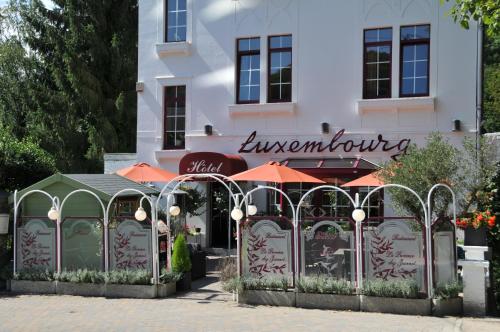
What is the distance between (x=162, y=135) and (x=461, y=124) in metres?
8.78

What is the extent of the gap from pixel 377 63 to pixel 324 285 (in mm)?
8574

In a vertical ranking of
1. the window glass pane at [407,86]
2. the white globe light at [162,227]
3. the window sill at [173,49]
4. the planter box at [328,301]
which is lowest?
the planter box at [328,301]

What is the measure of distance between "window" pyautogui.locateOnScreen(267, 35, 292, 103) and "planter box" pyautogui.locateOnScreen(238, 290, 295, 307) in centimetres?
825

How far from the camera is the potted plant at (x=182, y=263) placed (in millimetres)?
11445

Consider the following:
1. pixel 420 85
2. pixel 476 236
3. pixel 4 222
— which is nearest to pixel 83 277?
pixel 4 222

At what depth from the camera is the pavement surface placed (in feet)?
27.3

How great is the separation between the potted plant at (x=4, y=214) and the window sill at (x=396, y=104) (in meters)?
9.26

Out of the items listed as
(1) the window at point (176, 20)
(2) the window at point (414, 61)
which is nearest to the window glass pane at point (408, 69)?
(2) the window at point (414, 61)

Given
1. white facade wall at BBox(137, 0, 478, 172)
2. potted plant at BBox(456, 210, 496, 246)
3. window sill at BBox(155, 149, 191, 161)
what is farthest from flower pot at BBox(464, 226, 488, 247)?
window sill at BBox(155, 149, 191, 161)

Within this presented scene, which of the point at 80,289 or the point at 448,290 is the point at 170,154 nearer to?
the point at 80,289

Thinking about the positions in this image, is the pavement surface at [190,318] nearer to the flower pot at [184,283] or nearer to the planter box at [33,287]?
the planter box at [33,287]

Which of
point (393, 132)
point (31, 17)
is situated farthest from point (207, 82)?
point (31, 17)

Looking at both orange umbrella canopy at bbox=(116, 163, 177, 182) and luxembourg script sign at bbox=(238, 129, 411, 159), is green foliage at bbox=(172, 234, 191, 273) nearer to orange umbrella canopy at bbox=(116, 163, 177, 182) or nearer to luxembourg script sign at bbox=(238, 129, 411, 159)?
orange umbrella canopy at bbox=(116, 163, 177, 182)

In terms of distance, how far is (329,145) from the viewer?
1645 cm
